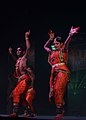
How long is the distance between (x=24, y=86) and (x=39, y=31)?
1920mm

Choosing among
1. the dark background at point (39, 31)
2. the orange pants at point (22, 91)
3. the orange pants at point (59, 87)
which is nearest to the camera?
the orange pants at point (59, 87)

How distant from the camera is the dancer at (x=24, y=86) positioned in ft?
21.7

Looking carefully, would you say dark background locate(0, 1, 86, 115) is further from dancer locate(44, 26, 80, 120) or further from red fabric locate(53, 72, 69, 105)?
red fabric locate(53, 72, 69, 105)

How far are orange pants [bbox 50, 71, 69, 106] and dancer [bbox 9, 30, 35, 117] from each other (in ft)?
3.17

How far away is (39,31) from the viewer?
7840 mm

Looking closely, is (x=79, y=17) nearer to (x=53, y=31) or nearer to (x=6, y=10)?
(x=53, y=31)

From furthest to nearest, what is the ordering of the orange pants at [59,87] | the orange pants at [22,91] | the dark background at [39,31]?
the dark background at [39,31] → the orange pants at [22,91] → the orange pants at [59,87]

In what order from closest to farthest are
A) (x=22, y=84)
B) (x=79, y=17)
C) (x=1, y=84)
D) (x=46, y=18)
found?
(x=22, y=84)
(x=79, y=17)
(x=46, y=18)
(x=1, y=84)

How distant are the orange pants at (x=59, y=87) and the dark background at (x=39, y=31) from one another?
1.05 m

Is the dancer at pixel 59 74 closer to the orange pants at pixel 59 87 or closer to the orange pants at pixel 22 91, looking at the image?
the orange pants at pixel 59 87

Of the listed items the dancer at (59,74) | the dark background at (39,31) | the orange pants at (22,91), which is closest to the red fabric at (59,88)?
the dancer at (59,74)

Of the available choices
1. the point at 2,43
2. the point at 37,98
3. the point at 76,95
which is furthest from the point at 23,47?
the point at 76,95

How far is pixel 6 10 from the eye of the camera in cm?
853

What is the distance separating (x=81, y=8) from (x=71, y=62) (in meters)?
1.44
